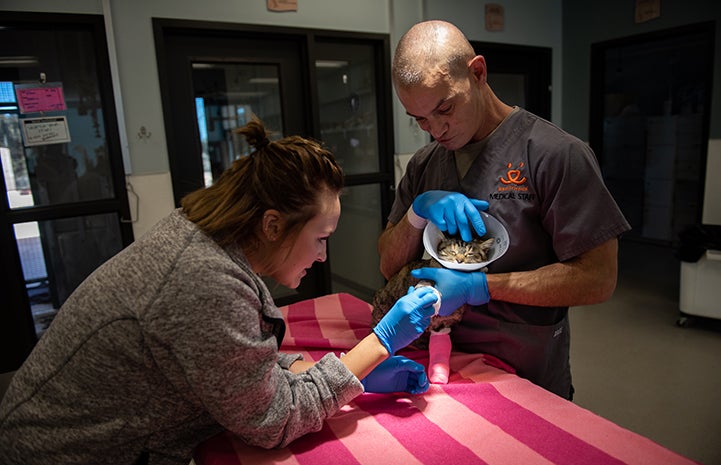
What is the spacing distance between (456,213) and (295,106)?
213 centimetres

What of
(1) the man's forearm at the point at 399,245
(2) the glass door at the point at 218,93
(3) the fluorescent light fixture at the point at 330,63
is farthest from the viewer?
(3) the fluorescent light fixture at the point at 330,63

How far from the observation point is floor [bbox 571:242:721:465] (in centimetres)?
212

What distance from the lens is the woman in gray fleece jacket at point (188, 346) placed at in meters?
0.81

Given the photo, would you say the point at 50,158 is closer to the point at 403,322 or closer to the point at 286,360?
the point at 286,360

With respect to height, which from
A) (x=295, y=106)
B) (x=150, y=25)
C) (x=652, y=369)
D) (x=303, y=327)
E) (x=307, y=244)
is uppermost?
(x=150, y=25)

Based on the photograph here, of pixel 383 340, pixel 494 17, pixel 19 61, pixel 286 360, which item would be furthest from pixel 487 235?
pixel 494 17

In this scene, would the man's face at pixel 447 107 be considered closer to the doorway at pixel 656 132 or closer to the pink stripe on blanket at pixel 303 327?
the pink stripe on blanket at pixel 303 327

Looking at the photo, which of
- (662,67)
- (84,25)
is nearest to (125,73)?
(84,25)

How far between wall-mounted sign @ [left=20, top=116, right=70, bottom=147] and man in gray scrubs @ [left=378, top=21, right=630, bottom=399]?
2005mm

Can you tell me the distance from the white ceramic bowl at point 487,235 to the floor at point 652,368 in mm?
1499

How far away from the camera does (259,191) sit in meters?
0.92

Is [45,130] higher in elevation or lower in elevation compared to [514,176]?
higher

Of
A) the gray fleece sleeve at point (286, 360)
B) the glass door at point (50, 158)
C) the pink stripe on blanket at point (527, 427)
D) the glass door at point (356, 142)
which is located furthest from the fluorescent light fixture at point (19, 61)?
the pink stripe on blanket at point (527, 427)

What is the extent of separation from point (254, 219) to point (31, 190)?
7.08 ft
